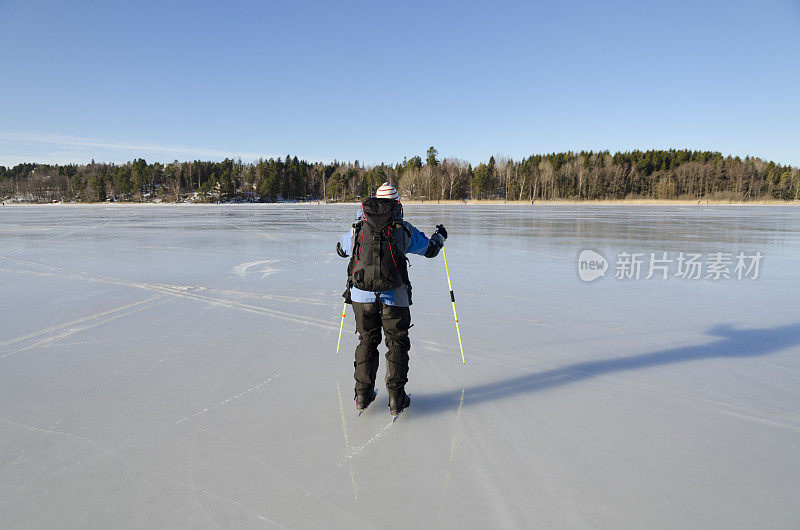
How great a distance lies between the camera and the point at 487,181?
84.8 meters

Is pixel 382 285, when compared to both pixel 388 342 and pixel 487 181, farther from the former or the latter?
pixel 487 181

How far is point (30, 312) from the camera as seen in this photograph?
17.0 feet

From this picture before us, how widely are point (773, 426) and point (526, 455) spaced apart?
65.4 inches

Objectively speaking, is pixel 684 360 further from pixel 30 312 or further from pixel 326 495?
pixel 30 312

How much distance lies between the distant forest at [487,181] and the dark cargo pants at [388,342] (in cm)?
7950

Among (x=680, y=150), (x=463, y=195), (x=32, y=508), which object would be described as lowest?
(x=32, y=508)

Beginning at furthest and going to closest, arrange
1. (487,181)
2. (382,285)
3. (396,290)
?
(487,181), (396,290), (382,285)

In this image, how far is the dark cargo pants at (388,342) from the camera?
2773 millimetres

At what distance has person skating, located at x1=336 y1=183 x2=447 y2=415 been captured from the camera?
268 cm

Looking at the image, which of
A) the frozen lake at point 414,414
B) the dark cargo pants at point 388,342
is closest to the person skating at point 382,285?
the dark cargo pants at point 388,342

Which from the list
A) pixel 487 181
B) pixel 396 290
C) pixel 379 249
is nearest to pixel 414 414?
pixel 396 290

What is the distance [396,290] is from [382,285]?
0.46 ft

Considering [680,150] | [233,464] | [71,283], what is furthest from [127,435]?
[680,150]

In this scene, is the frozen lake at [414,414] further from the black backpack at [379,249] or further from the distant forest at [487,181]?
the distant forest at [487,181]
